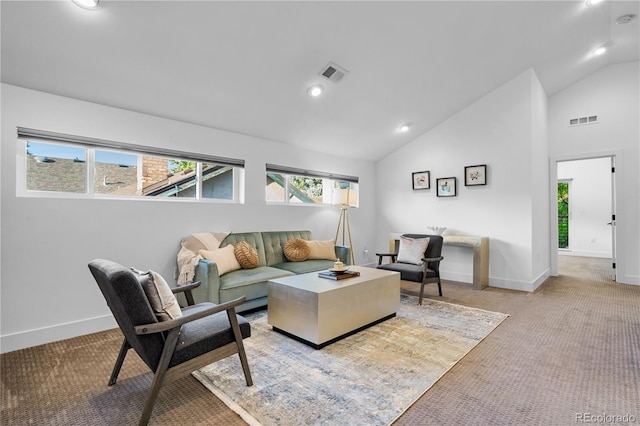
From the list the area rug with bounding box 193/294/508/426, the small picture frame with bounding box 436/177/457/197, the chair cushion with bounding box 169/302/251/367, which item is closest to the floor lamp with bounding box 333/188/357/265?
the small picture frame with bounding box 436/177/457/197

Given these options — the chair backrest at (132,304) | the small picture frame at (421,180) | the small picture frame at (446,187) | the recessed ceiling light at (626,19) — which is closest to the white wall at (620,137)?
the recessed ceiling light at (626,19)

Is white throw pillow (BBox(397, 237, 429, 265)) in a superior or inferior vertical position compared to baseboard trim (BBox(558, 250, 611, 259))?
superior

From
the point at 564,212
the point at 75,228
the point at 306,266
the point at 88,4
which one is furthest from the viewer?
the point at 564,212

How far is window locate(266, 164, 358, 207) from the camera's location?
4891 mm

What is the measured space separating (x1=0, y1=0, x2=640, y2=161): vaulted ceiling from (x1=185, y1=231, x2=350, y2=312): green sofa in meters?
1.46

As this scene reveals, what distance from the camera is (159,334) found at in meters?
1.75

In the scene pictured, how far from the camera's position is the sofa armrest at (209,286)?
123 inches

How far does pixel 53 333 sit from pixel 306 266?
258cm

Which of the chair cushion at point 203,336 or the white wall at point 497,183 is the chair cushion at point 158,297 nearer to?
the chair cushion at point 203,336

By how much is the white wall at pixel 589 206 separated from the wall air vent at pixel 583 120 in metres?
3.17

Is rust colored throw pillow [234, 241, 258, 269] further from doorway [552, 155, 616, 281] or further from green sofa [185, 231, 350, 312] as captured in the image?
doorway [552, 155, 616, 281]

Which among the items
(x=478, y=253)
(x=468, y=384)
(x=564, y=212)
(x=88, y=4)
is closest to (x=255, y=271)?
(x=468, y=384)

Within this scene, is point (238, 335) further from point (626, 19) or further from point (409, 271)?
point (626, 19)

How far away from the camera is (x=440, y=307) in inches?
149
